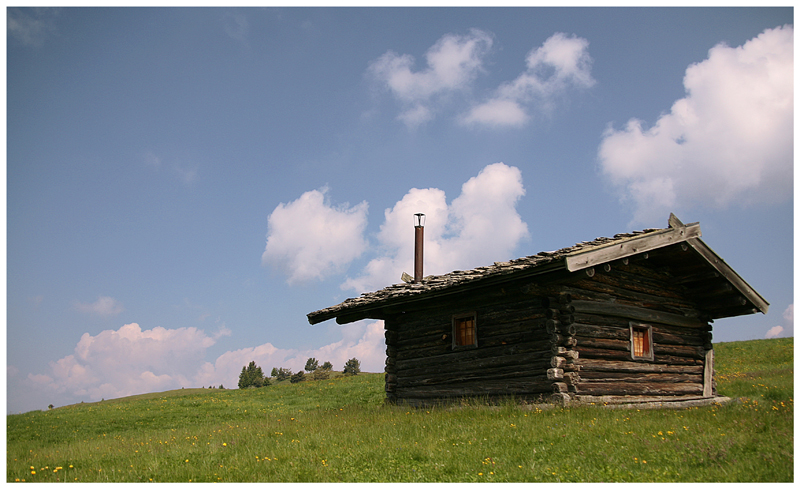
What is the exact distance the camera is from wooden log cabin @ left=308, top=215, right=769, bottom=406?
1295cm

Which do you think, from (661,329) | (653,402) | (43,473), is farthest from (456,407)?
(43,473)

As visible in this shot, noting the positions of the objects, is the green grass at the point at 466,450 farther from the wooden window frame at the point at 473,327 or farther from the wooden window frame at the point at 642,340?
the wooden window frame at the point at 642,340

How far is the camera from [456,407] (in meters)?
13.8

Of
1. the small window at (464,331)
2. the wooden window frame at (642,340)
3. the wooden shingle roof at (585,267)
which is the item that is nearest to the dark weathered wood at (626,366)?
the wooden window frame at (642,340)

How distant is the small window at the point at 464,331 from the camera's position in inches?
582

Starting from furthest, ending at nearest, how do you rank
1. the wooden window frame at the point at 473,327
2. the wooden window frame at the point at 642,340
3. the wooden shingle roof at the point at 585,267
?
the wooden window frame at the point at 642,340 < the wooden window frame at the point at 473,327 < the wooden shingle roof at the point at 585,267

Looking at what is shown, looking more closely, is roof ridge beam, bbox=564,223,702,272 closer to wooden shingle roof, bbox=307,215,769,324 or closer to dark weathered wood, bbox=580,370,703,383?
wooden shingle roof, bbox=307,215,769,324

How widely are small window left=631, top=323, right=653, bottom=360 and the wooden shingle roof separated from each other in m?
2.30

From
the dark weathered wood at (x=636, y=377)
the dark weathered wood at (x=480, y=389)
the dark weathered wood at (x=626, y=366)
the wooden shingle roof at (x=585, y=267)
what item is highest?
the wooden shingle roof at (x=585, y=267)

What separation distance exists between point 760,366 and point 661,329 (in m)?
13.8

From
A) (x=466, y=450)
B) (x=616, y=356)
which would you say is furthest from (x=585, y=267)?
(x=466, y=450)

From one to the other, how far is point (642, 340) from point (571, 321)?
129 inches

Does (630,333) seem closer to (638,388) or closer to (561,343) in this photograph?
(638,388)
